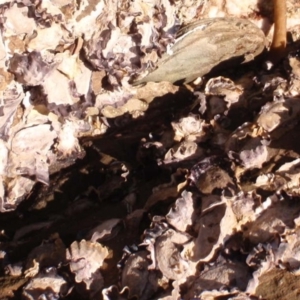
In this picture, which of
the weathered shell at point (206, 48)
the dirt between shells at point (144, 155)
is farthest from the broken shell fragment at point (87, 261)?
the weathered shell at point (206, 48)

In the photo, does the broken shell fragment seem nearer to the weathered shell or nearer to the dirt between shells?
the dirt between shells

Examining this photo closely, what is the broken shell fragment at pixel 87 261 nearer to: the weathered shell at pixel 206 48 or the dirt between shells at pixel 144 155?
the dirt between shells at pixel 144 155

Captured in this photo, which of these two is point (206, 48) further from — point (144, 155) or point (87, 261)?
point (87, 261)

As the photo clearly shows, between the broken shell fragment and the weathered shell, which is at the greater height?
the weathered shell

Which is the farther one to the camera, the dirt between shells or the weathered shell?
the weathered shell

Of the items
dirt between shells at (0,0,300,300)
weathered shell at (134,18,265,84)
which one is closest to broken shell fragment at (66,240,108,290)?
dirt between shells at (0,0,300,300)

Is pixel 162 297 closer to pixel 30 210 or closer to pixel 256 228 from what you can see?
pixel 256 228

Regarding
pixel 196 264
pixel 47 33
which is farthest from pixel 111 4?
pixel 196 264

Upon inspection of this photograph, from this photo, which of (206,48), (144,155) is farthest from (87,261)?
(206,48)
